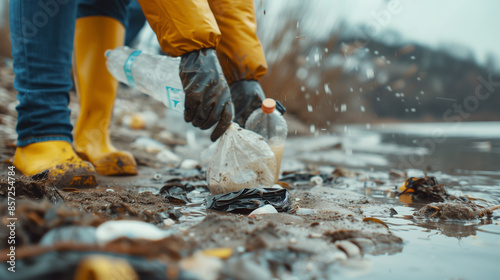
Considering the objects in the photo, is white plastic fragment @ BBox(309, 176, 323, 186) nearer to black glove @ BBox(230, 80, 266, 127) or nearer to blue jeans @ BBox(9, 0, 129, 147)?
black glove @ BBox(230, 80, 266, 127)

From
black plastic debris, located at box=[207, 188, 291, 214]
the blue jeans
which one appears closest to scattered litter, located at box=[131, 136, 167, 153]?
the blue jeans

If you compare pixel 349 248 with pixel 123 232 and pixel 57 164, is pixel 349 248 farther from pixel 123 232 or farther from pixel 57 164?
pixel 57 164

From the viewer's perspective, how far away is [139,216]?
1252 mm

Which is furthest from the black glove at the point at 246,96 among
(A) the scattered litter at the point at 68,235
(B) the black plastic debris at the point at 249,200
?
(A) the scattered litter at the point at 68,235

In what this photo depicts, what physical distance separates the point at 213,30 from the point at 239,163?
2.02 feet

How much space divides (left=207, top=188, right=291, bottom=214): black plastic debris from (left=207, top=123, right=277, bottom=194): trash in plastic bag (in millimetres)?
152

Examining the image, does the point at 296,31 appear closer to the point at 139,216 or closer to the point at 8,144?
the point at 8,144

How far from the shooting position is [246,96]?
2.06 meters

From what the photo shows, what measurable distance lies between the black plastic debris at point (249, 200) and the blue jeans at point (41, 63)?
3.48 feet

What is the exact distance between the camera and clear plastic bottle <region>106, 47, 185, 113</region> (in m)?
1.93

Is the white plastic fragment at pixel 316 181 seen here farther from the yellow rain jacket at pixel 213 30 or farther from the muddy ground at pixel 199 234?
the yellow rain jacket at pixel 213 30

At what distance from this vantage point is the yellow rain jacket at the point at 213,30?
161cm

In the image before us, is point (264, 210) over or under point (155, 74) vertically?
under

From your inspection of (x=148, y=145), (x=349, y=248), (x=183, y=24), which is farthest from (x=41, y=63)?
(x=148, y=145)
